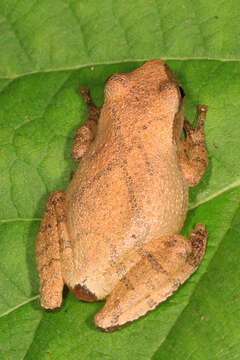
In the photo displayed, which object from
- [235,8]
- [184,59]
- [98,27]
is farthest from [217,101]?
[98,27]

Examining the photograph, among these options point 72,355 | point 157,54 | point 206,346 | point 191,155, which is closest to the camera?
point 206,346

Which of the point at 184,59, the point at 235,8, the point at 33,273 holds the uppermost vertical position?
the point at 235,8

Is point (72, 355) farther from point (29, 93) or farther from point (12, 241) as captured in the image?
point (29, 93)

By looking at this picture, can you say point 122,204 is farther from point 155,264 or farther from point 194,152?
point 194,152

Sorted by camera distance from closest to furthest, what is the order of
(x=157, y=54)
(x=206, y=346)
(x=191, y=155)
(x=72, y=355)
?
(x=206, y=346), (x=72, y=355), (x=191, y=155), (x=157, y=54)

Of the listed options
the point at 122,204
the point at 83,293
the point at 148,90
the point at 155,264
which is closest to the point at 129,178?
the point at 122,204

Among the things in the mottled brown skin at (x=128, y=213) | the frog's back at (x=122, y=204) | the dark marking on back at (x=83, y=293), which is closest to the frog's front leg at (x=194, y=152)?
the mottled brown skin at (x=128, y=213)
